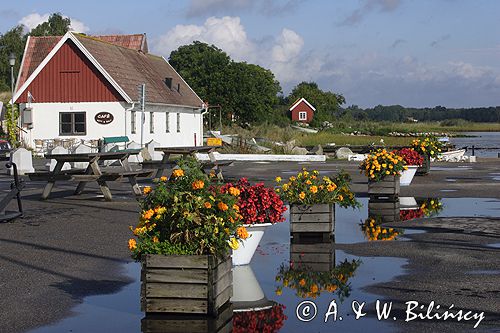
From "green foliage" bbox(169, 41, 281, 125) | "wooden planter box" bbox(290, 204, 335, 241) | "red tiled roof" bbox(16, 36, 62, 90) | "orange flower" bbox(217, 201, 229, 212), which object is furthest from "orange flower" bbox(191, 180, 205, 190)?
"green foliage" bbox(169, 41, 281, 125)

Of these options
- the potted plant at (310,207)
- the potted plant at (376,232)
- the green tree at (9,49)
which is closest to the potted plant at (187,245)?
the potted plant at (310,207)

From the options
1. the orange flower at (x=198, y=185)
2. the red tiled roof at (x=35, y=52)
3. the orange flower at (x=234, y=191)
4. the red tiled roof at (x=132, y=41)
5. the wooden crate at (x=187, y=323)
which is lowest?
the wooden crate at (x=187, y=323)

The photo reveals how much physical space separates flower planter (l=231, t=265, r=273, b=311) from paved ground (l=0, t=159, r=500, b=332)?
119 centimetres

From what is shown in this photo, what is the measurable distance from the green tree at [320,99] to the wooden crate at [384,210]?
10639 centimetres

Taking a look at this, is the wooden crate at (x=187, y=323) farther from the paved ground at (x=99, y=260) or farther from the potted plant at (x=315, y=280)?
the potted plant at (x=315, y=280)

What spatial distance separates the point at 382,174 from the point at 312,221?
707 cm

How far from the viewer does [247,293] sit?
880 centimetres

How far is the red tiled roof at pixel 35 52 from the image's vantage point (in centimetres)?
5079

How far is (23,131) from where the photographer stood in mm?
45406

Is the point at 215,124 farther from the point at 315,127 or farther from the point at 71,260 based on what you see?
the point at 71,260

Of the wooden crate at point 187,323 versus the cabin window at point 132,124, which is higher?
the cabin window at point 132,124

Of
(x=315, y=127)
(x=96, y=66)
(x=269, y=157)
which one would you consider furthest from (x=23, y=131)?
(x=315, y=127)

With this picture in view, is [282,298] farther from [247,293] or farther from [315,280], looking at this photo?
[315,280]

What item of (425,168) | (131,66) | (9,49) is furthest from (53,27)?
(425,168)
